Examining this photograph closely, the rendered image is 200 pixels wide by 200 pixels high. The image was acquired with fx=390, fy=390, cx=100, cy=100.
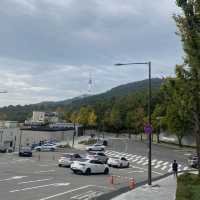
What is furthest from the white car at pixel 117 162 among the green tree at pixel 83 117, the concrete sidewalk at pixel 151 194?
the green tree at pixel 83 117

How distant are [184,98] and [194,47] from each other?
8.76 m

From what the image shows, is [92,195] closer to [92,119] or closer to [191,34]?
[191,34]

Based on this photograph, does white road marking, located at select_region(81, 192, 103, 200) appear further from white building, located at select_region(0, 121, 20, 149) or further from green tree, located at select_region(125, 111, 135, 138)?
green tree, located at select_region(125, 111, 135, 138)

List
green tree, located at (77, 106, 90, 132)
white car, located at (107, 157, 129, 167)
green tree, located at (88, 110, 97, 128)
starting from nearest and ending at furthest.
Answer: white car, located at (107, 157, 129, 167), green tree, located at (88, 110, 97, 128), green tree, located at (77, 106, 90, 132)

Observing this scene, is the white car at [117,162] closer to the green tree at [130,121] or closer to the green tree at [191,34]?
the green tree at [191,34]

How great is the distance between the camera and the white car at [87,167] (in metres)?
31.9

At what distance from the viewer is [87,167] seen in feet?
106

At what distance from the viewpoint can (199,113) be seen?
2831 centimetres

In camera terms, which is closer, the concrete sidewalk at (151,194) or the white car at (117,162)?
the concrete sidewalk at (151,194)

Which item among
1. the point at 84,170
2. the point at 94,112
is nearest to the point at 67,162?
the point at 84,170

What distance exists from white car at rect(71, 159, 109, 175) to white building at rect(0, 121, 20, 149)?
57.5 meters

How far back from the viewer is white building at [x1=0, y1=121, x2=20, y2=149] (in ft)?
292

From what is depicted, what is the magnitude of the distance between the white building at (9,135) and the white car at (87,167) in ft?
189

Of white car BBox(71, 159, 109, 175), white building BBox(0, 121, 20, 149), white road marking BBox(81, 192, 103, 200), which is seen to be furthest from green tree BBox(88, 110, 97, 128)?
white road marking BBox(81, 192, 103, 200)
